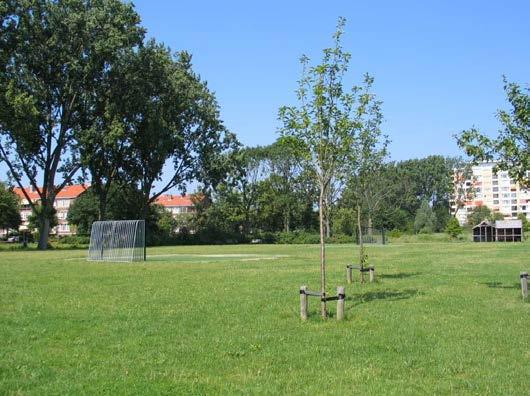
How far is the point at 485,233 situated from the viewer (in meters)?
80.1

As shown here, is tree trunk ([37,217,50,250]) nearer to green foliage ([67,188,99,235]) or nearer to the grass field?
the grass field

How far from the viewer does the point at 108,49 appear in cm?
4966

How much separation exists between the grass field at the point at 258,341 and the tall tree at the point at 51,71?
34.6 m

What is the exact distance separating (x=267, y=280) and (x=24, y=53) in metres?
37.9

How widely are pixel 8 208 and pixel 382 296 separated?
84716mm

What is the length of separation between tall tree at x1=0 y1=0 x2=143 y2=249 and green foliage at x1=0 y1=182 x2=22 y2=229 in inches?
1354

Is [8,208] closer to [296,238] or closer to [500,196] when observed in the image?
[296,238]

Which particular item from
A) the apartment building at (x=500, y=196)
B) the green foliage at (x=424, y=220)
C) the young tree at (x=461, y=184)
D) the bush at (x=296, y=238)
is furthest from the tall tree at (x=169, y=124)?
the apartment building at (x=500, y=196)

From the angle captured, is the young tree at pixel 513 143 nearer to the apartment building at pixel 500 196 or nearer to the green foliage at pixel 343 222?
the green foliage at pixel 343 222

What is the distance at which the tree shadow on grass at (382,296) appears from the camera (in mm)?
13594

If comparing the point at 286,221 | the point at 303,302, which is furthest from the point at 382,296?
the point at 286,221

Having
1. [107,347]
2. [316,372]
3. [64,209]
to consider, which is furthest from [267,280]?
[64,209]

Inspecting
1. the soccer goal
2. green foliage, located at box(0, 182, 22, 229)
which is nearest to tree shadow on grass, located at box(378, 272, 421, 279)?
the soccer goal

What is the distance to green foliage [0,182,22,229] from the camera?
8706 cm
